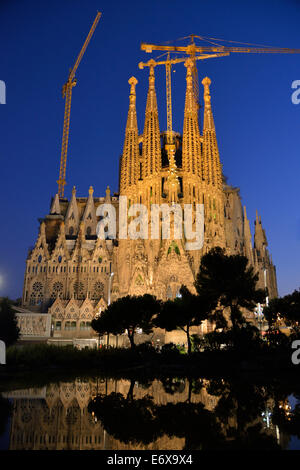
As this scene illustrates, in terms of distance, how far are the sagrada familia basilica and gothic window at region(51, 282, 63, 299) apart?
0.62 ft

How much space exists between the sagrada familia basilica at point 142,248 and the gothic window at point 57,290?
0.19 metres

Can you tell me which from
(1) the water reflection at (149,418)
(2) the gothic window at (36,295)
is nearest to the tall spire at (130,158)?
(2) the gothic window at (36,295)

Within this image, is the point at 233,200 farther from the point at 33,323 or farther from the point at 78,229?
the point at 33,323

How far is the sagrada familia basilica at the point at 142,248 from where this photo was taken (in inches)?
2334

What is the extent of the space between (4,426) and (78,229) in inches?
2898

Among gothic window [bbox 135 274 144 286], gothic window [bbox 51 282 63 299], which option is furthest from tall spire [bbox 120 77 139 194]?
gothic window [bbox 51 282 63 299]

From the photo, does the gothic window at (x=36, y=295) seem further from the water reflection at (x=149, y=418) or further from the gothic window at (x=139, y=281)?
the water reflection at (x=149, y=418)

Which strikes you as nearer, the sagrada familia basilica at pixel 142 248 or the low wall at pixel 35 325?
the low wall at pixel 35 325

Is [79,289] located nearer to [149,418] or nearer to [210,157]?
[210,157]

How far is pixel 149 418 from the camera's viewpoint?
366 inches

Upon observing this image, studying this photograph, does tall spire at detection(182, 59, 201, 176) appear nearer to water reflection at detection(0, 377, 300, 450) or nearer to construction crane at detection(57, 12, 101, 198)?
construction crane at detection(57, 12, 101, 198)

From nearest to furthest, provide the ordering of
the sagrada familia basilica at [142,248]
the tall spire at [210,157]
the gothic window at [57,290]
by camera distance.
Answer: the sagrada familia basilica at [142,248]
the gothic window at [57,290]
the tall spire at [210,157]

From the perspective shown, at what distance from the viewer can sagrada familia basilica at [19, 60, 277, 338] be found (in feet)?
194

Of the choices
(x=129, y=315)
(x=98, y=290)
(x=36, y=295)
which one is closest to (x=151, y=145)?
(x=98, y=290)
